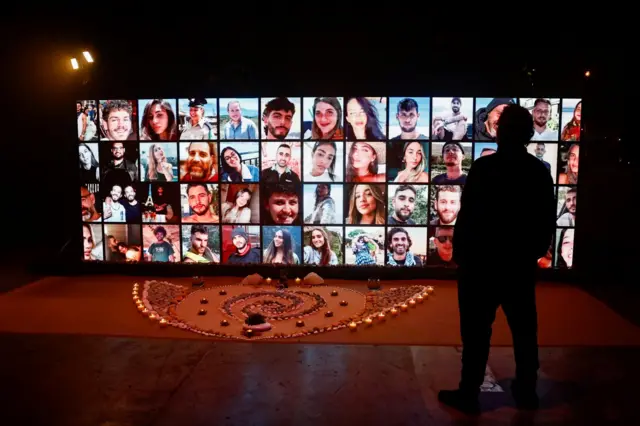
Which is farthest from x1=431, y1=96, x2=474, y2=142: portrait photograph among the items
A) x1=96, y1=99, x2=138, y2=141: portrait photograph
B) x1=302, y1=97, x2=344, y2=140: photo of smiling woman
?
x1=96, y1=99, x2=138, y2=141: portrait photograph

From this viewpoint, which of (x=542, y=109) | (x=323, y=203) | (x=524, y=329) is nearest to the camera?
(x=524, y=329)

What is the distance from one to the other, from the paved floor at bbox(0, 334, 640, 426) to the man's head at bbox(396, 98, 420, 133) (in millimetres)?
2347

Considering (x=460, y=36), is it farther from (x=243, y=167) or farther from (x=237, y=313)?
(x=237, y=313)

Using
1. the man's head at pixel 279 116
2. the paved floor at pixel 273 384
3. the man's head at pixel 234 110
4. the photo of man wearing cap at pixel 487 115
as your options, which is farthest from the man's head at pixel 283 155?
the paved floor at pixel 273 384

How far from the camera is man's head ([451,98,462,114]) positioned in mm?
4805

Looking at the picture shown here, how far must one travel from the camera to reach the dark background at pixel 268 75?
4539 mm

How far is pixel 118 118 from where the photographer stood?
5.06 meters

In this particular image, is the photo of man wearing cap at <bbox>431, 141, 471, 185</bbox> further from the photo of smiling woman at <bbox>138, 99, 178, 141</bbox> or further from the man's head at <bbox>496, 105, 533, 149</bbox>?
the man's head at <bbox>496, 105, 533, 149</bbox>

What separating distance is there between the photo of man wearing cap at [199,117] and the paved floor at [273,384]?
90.9 inches

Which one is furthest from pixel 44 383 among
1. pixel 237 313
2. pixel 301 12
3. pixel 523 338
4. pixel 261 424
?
A: pixel 301 12

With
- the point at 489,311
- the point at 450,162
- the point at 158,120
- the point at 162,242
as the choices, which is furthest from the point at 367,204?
the point at 489,311

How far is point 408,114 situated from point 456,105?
45 centimetres

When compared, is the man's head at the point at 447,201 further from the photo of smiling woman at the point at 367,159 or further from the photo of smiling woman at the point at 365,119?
the photo of smiling woman at the point at 365,119

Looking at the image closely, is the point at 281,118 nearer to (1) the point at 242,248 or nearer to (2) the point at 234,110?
(2) the point at 234,110
